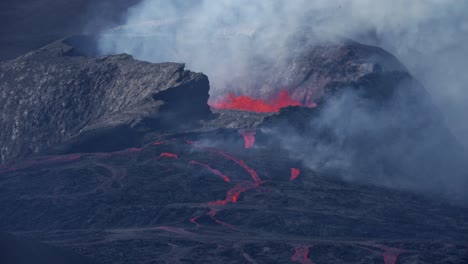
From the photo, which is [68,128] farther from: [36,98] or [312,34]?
[312,34]

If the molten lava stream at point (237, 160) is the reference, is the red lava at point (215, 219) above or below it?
below

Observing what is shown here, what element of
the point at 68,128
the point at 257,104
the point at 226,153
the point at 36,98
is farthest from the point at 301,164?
the point at 36,98

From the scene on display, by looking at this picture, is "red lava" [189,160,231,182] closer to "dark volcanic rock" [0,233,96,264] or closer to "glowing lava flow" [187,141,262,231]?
"glowing lava flow" [187,141,262,231]

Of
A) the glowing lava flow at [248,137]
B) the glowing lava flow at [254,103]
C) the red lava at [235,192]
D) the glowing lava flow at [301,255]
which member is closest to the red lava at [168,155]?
the glowing lava flow at [248,137]

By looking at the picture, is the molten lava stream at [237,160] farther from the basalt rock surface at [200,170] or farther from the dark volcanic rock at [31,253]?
the dark volcanic rock at [31,253]

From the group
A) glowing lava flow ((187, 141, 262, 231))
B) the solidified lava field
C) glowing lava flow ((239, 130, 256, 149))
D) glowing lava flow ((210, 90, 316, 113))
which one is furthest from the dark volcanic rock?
glowing lava flow ((210, 90, 316, 113))

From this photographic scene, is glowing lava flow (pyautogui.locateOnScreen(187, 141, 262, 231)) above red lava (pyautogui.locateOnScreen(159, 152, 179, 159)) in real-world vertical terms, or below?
below
